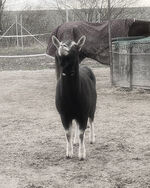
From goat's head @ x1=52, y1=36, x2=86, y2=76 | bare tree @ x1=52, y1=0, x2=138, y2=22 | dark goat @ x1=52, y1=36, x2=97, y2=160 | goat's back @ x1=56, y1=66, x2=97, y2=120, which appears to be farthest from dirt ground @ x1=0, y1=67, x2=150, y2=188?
bare tree @ x1=52, y1=0, x2=138, y2=22

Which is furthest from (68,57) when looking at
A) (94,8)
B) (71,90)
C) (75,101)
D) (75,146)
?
(94,8)

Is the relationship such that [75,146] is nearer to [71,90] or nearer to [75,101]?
[75,101]

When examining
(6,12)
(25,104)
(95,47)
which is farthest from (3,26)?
(25,104)

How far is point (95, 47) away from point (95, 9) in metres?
13.0

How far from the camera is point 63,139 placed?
279 inches

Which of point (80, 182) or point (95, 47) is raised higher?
point (95, 47)

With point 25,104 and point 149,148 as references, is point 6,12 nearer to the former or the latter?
point 25,104

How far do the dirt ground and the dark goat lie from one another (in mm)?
460

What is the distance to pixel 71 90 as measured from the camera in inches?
223

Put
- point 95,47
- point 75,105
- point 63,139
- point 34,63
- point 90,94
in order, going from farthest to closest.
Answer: point 34,63
point 95,47
point 63,139
point 90,94
point 75,105

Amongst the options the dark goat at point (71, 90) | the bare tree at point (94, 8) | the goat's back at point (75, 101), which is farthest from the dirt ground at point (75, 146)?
the bare tree at point (94, 8)

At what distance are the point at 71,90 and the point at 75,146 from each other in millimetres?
1351

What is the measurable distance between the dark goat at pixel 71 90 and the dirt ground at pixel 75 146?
1.51 ft

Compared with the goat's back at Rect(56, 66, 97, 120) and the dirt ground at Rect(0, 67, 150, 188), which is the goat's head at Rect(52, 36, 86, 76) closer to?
the goat's back at Rect(56, 66, 97, 120)
